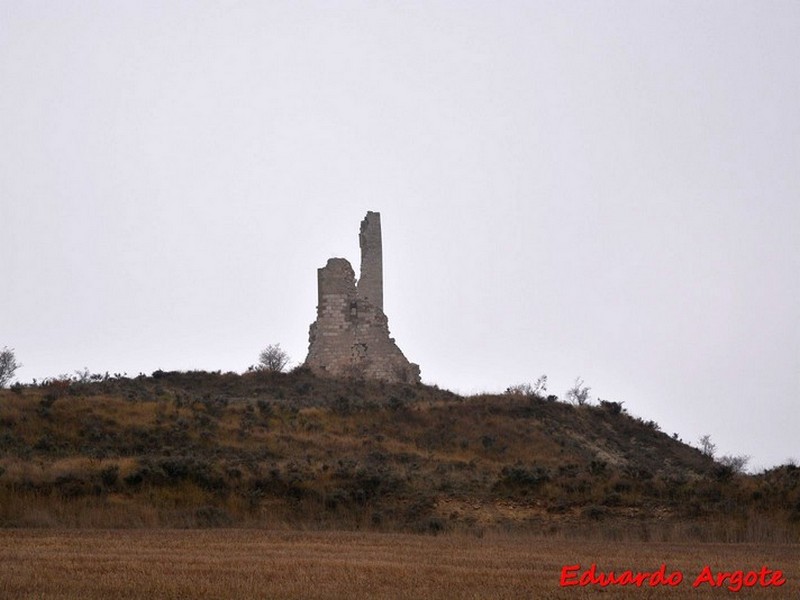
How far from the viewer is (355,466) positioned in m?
27.5

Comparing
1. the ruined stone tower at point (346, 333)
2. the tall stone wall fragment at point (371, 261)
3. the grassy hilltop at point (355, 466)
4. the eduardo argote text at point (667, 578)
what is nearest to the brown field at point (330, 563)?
the eduardo argote text at point (667, 578)

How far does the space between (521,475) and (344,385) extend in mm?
15051

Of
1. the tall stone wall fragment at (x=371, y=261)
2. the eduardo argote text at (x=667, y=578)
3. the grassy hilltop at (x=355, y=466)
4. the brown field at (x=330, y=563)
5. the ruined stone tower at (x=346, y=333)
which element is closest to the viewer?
the brown field at (x=330, y=563)

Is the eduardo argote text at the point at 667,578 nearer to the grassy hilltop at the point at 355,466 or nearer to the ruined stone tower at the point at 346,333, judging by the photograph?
the grassy hilltop at the point at 355,466

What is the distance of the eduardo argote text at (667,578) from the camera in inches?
563

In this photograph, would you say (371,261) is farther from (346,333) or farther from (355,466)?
(355,466)

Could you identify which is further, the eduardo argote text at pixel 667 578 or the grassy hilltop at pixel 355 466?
the grassy hilltop at pixel 355 466

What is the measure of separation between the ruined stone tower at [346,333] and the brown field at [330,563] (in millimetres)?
22434

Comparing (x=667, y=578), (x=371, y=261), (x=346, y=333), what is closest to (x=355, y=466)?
(x=667, y=578)

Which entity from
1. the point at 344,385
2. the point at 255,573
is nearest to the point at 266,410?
the point at 344,385

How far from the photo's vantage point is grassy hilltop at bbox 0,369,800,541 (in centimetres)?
2302

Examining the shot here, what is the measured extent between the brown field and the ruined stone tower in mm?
22434

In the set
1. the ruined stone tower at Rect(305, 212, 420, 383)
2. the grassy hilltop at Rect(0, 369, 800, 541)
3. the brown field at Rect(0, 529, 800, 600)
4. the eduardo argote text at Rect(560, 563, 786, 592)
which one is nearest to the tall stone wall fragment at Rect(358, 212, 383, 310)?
the ruined stone tower at Rect(305, 212, 420, 383)

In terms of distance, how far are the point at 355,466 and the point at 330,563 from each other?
11.8 m
